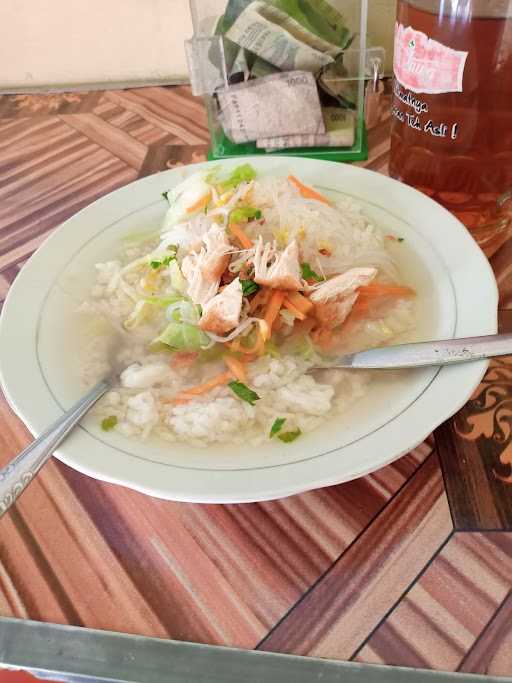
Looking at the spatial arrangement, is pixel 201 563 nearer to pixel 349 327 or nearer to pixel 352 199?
pixel 349 327

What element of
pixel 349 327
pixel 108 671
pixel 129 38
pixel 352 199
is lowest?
pixel 108 671

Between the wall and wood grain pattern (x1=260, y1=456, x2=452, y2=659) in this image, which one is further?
the wall

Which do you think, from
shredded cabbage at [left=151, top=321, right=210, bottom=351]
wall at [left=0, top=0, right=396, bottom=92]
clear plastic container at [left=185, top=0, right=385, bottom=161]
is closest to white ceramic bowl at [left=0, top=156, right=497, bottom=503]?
shredded cabbage at [left=151, top=321, right=210, bottom=351]

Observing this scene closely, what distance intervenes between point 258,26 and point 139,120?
419mm

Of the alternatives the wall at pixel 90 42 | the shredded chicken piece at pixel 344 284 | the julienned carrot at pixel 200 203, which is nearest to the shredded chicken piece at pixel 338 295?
the shredded chicken piece at pixel 344 284

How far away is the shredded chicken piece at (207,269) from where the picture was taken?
0.67 meters

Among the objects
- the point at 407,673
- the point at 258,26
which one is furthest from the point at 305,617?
the point at 258,26

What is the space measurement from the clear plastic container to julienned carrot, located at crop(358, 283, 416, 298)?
0.47 metres

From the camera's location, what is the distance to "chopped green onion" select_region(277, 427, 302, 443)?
546 millimetres

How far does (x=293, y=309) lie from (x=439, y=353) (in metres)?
0.18

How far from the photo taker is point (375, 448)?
0.49 metres

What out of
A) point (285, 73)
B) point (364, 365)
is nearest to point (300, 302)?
point (364, 365)

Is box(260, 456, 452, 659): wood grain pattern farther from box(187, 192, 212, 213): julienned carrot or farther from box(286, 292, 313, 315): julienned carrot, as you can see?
box(187, 192, 212, 213): julienned carrot

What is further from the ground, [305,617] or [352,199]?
[352,199]
